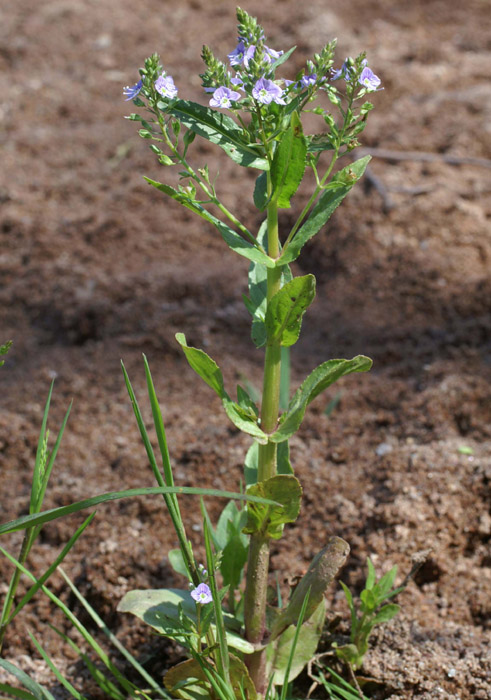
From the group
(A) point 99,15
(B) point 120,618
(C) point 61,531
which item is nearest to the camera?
(B) point 120,618

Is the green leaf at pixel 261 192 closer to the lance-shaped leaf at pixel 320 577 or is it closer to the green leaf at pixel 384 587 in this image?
the lance-shaped leaf at pixel 320 577

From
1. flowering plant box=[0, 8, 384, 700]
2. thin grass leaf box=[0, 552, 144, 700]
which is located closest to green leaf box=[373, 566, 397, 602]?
flowering plant box=[0, 8, 384, 700]

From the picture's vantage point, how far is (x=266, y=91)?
1026mm

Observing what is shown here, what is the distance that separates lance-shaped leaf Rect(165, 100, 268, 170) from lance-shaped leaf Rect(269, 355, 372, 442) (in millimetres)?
349

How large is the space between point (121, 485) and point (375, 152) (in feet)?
6.54

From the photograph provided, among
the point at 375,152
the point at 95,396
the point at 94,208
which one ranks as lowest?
the point at 95,396

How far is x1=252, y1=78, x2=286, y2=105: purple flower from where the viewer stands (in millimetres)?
1021

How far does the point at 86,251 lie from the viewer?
2928 millimetres

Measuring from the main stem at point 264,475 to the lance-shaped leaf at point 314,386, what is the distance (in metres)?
0.04

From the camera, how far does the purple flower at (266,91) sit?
40.2 inches

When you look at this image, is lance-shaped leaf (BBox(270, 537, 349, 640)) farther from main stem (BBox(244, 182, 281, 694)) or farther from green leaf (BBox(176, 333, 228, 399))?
green leaf (BBox(176, 333, 228, 399))

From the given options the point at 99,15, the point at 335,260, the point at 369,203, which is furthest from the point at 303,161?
the point at 99,15

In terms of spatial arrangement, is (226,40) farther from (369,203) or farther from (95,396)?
(95,396)

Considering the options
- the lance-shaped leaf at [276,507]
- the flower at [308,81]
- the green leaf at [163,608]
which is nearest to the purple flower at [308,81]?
the flower at [308,81]
